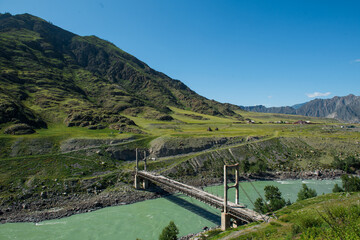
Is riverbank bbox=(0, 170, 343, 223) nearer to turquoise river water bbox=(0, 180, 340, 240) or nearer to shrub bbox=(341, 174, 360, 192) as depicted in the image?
turquoise river water bbox=(0, 180, 340, 240)

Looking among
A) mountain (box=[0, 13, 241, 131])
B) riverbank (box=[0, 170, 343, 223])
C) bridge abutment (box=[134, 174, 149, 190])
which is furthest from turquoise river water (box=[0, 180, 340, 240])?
mountain (box=[0, 13, 241, 131])

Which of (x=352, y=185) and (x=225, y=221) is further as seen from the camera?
(x=352, y=185)

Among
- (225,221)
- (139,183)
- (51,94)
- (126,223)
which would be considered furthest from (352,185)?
(51,94)

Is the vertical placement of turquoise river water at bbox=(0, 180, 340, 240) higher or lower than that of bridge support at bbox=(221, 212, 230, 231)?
lower

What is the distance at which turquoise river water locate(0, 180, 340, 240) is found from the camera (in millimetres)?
30234

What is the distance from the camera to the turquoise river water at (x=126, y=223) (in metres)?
30.2

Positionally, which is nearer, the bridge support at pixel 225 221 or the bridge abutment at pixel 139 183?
the bridge support at pixel 225 221

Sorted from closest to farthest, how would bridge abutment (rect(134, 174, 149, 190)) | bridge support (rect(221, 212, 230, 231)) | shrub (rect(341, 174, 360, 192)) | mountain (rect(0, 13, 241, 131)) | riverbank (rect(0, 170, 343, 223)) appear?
bridge support (rect(221, 212, 230, 231))
shrub (rect(341, 174, 360, 192))
riverbank (rect(0, 170, 343, 223))
bridge abutment (rect(134, 174, 149, 190))
mountain (rect(0, 13, 241, 131))

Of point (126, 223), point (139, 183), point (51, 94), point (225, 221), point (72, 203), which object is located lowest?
point (126, 223)

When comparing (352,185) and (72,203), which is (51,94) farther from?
(352,185)

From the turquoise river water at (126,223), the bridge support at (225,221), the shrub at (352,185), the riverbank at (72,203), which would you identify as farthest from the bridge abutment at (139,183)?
the shrub at (352,185)

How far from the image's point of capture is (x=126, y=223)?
33.7 meters

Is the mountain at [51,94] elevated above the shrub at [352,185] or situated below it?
above

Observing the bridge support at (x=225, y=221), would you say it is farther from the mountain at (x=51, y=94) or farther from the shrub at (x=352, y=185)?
the mountain at (x=51, y=94)
